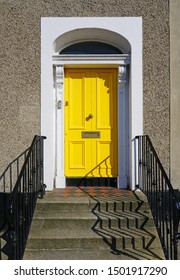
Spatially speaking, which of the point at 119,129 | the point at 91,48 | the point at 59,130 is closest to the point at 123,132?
the point at 119,129

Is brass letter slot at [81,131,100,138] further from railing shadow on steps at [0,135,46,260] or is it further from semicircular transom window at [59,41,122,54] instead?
semicircular transom window at [59,41,122,54]

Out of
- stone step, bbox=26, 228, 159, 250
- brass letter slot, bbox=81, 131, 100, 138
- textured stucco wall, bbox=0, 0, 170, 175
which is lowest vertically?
→ stone step, bbox=26, 228, 159, 250

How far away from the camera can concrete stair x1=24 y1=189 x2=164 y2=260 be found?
15.1 feet

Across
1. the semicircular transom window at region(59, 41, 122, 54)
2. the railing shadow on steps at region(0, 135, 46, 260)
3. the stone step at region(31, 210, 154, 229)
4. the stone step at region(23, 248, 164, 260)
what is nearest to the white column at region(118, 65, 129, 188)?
the semicircular transom window at region(59, 41, 122, 54)

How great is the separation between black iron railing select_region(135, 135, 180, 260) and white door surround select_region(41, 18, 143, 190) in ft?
0.98

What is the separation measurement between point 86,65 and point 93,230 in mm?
2947

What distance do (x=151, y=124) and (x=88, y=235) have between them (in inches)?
89.9

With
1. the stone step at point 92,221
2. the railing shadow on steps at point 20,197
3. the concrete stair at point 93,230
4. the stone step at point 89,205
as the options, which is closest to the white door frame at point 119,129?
the railing shadow on steps at point 20,197

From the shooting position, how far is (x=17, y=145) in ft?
20.1

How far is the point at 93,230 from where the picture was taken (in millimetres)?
4883

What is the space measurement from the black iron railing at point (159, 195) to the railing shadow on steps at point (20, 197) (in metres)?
1.58

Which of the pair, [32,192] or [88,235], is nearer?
[88,235]
